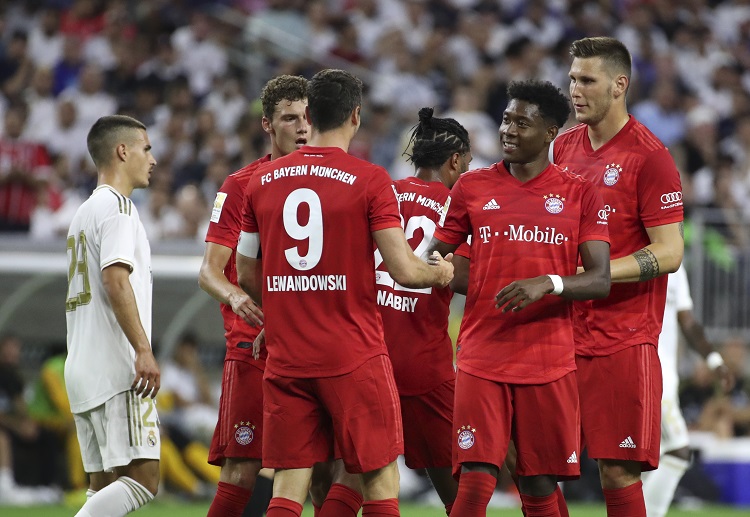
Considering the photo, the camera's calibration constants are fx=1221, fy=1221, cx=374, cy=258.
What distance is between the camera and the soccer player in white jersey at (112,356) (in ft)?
22.9

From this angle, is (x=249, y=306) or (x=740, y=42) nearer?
(x=249, y=306)

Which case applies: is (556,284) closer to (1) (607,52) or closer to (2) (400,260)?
(2) (400,260)

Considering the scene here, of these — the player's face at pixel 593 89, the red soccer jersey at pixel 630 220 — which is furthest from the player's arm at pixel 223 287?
the player's face at pixel 593 89

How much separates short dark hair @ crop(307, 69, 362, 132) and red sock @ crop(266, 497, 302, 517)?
1.90 m

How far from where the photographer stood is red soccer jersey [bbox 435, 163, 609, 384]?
254 inches

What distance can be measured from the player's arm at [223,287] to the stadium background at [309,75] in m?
6.41

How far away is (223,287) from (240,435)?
0.90m

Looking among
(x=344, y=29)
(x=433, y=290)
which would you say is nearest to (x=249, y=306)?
(x=433, y=290)

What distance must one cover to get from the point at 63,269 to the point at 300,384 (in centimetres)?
746

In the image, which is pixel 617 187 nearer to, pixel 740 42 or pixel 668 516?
pixel 668 516

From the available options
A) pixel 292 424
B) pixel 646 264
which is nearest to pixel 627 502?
pixel 646 264

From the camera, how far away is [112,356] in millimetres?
7090

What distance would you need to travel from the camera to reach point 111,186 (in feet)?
24.2

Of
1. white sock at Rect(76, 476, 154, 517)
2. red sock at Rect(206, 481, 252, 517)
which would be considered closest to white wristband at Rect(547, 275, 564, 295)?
Result: red sock at Rect(206, 481, 252, 517)
